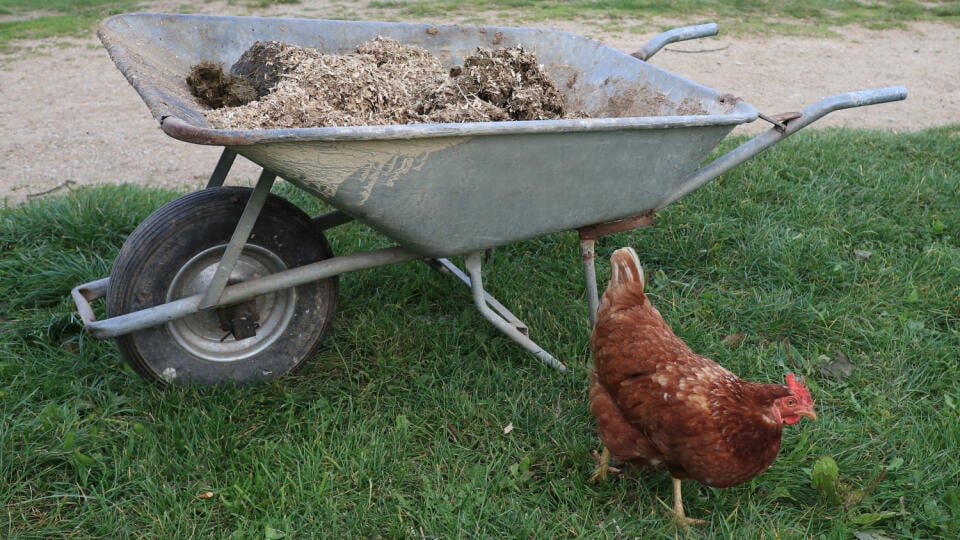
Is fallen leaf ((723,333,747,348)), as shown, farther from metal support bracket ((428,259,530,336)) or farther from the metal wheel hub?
the metal wheel hub

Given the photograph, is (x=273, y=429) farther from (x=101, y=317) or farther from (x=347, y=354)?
(x=101, y=317)

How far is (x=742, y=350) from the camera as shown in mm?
2812

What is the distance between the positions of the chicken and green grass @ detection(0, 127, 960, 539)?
0.59 feet

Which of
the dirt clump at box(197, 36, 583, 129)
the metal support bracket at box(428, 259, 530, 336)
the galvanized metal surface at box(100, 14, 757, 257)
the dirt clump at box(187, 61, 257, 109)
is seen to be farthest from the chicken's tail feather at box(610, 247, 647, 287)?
the dirt clump at box(187, 61, 257, 109)

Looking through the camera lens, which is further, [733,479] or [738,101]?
[738,101]

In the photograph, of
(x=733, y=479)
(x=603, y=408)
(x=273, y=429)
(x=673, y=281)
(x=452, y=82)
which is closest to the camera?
(x=733, y=479)

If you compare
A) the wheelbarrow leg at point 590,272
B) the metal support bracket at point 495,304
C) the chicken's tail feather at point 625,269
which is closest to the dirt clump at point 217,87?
the metal support bracket at point 495,304

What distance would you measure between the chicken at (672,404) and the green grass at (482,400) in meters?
0.18

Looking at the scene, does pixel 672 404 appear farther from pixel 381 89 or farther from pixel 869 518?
pixel 381 89

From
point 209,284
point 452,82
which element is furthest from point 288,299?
point 452,82

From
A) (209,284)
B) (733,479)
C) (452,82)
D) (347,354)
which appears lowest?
(347,354)

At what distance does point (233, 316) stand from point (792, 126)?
186 cm

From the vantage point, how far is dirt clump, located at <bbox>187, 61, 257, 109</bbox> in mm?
2508

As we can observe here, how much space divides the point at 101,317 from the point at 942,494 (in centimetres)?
286
